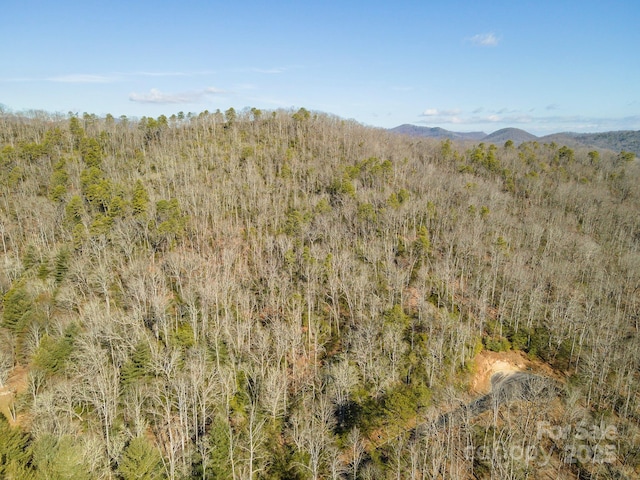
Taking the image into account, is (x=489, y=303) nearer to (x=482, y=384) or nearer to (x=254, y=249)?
(x=482, y=384)

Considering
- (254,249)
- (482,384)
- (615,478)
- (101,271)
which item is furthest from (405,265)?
(101,271)

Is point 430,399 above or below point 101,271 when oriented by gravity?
below

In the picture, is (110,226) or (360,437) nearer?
(360,437)

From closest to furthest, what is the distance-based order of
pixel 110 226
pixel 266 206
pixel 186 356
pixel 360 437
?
pixel 360 437 → pixel 186 356 → pixel 110 226 → pixel 266 206

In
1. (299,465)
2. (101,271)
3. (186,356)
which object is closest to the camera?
(299,465)

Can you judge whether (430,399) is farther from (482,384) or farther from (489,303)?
(489,303)

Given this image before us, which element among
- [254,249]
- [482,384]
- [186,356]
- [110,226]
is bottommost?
[482,384]
